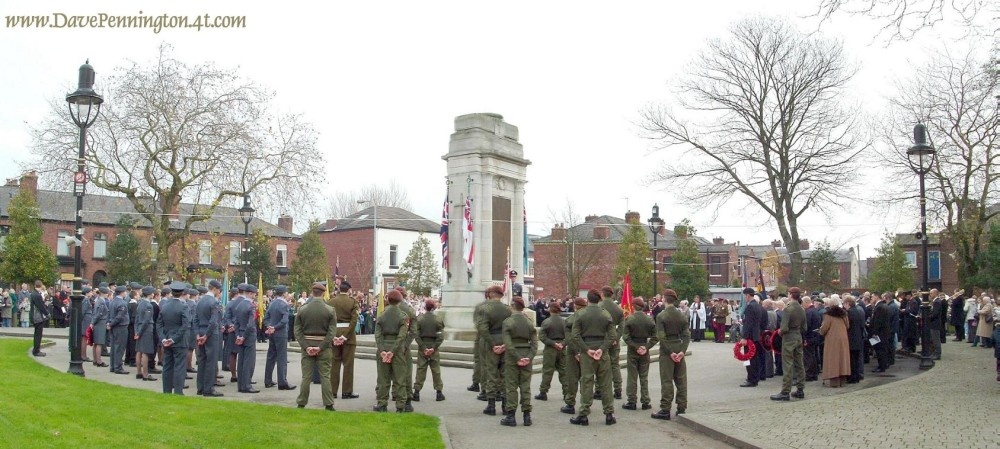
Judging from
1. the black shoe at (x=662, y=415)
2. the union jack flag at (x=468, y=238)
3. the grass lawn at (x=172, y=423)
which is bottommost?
the black shoe at (x=662, y=415)

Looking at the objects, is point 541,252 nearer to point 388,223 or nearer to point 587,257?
point 587,257

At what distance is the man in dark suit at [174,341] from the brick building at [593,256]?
1664 inches

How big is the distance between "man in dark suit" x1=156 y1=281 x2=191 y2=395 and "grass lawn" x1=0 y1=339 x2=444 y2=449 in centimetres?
93

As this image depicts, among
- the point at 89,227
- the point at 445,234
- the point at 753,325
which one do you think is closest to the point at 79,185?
the point at 445,234

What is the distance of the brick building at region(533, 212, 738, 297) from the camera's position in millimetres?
58875

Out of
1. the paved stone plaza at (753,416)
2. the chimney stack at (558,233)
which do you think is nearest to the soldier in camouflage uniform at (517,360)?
the paved stone plaza at (753,416)

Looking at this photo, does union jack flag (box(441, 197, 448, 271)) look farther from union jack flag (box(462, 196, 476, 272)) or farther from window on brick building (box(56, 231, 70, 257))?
window on brick building (box(56, 231, 70, 257))

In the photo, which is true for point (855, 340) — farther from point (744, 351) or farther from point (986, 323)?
point (986, 323)

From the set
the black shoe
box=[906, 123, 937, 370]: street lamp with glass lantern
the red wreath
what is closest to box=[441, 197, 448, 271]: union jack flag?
the red wreath

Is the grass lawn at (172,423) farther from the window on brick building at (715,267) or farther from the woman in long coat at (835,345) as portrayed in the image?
the window on brick building at (715,267)

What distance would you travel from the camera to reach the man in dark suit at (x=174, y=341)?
43.7 feet

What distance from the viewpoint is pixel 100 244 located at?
5753cm

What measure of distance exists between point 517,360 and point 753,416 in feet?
11.9

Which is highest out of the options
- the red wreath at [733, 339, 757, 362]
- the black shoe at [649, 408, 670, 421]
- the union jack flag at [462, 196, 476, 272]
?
the union jack flag at [462, 196, 476, 272]
